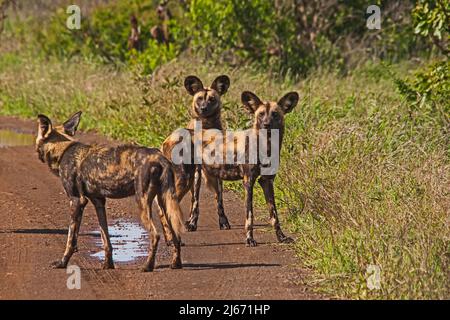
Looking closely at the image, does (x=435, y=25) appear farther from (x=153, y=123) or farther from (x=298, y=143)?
(x=153, y=123)

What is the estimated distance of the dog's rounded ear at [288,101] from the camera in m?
7.80

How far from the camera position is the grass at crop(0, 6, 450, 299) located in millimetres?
6301

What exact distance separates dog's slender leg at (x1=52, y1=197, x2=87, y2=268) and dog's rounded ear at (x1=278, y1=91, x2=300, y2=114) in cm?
168

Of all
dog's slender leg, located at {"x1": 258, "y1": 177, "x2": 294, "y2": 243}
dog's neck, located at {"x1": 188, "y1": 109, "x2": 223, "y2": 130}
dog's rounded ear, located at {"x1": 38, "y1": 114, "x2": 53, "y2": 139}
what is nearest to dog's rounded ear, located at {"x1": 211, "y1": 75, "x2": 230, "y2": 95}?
dog's neck, located at {"x1": 188, "y1": 109, "x2": 223, "y2": 130}

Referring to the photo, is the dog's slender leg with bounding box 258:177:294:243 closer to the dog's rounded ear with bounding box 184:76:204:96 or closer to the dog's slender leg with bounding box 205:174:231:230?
the dog's slender leg with bounding box 205:174:231:230

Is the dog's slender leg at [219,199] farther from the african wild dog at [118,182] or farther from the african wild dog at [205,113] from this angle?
the african wild dog at [118,182]

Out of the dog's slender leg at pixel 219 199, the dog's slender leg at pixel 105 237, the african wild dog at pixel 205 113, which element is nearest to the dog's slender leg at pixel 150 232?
the dog's slender leg at pixel 105 237

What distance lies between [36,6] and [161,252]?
16.6 metres

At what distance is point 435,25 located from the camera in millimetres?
10258

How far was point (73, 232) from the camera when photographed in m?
6.84

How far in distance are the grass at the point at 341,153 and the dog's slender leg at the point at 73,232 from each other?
1.37 metres

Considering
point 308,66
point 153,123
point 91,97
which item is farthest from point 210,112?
point 308,66

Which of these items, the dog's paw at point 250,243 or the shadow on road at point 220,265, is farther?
the dog's paw at point 250,243

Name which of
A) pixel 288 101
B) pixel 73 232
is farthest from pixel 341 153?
pixel 73 232
